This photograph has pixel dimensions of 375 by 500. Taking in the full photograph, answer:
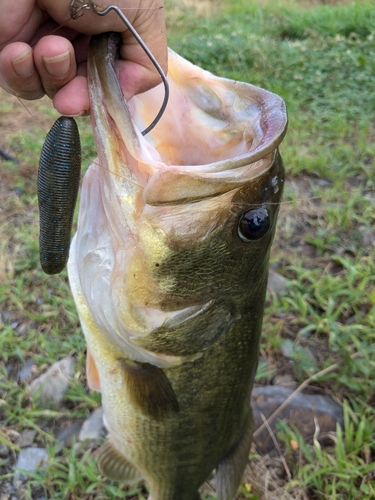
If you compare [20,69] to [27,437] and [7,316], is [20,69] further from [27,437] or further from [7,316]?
[7,316]

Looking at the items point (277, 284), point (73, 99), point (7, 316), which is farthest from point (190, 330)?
point (7, 316)

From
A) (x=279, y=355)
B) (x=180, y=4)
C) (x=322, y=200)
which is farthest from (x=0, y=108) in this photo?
(x=180, y=4)

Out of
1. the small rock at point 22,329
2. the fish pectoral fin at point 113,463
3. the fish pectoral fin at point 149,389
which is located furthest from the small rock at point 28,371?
the fish pectoral fin at point 149,389

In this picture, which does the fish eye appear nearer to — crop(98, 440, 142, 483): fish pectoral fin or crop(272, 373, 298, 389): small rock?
crop(98, 440, 142, 483): fish pectoral fin

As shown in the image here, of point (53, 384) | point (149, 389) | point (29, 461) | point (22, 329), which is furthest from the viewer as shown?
point (22, 329)

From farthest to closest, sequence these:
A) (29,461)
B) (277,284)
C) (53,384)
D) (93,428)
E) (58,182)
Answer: (277,284) < (53,384) < (93,428) < (29,461) < (58,182)

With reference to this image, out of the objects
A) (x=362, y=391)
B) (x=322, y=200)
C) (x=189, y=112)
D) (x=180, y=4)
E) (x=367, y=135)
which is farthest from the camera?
(x=180, y=4)

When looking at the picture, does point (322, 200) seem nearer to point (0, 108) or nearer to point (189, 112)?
point (189, 112)
